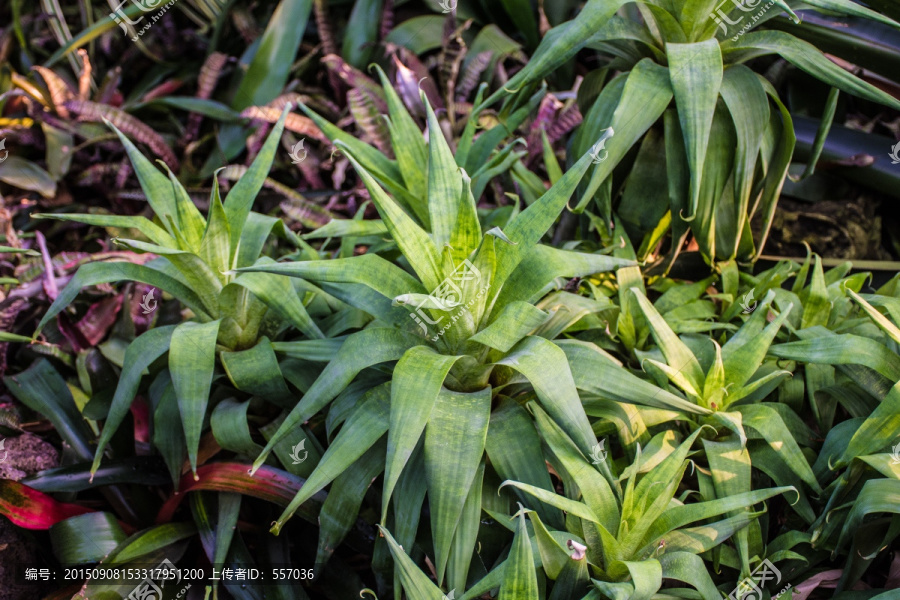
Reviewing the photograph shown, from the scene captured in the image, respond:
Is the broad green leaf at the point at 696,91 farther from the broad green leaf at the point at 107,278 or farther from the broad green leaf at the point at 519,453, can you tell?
the broad green leaf at the point at 107,278

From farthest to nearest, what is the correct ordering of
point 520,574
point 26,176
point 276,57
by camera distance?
point 276,57, point 26,176, point 520,574

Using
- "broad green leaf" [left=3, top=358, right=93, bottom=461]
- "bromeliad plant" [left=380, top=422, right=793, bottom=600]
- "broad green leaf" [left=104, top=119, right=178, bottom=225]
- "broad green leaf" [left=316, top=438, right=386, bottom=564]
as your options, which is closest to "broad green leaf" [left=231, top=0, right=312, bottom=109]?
"broad green leaf" [left=104, top=119, right=178, bottom=225]

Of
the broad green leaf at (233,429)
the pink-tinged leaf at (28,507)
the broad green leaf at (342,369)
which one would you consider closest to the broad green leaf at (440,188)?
the broad green leaf at (342,369)

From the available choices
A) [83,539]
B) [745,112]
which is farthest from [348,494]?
[745,112]

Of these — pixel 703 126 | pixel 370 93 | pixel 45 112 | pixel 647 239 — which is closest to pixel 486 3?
pixel 370 93

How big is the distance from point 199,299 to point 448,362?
0.50 metres

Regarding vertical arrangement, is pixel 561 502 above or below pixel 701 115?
below

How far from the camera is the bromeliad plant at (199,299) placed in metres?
0.94

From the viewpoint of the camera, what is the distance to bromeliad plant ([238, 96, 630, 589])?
777 millimetres

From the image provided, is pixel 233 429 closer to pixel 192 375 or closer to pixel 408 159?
pixel 192 375

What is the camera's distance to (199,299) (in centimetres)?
106

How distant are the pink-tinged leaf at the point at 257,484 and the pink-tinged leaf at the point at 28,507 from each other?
0.78 feet

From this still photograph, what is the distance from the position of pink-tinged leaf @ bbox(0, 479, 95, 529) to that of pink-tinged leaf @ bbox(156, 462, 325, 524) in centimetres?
24

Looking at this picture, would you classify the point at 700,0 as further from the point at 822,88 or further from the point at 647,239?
the point at 822,88
